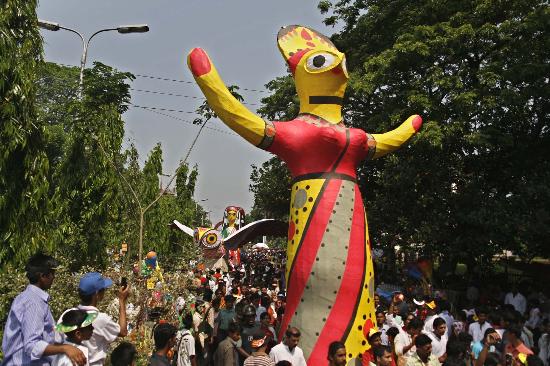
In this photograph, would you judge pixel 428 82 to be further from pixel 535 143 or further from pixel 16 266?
pixel 16 266

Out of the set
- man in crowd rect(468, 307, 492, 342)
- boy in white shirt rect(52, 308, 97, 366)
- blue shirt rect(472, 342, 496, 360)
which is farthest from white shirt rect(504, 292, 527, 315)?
boy in white shirt rect(52, 308, 97, 366)

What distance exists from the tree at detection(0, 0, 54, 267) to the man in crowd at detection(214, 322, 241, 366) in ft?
7.87

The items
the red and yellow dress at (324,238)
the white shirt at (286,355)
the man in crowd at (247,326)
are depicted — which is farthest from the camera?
A: the red and yellow dress at (324,238)

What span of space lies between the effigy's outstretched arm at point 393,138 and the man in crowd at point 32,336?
499cm

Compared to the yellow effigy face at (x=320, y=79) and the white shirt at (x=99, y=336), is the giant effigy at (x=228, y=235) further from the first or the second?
the white shirt at (x=99, y=336)

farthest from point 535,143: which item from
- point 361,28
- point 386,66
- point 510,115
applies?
point 361,28

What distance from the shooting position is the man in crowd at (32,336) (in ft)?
12.0

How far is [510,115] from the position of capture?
13.8 metres

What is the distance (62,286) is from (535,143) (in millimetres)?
11376

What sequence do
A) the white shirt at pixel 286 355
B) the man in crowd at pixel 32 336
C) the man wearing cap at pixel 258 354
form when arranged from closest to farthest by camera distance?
the man in crowd at pixel 32 336, the man wearing cap at pixel 258 354, the white shirt at pixel 286 355

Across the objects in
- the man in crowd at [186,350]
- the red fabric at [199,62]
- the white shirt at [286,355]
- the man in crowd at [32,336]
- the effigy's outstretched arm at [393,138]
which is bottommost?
the man in crowd at [186,350]

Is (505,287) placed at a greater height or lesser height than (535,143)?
lesser

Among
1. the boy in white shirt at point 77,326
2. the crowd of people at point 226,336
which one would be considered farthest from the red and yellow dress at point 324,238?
the boy in white shirt at point 77,326

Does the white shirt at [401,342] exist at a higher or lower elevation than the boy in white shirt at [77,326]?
lower
